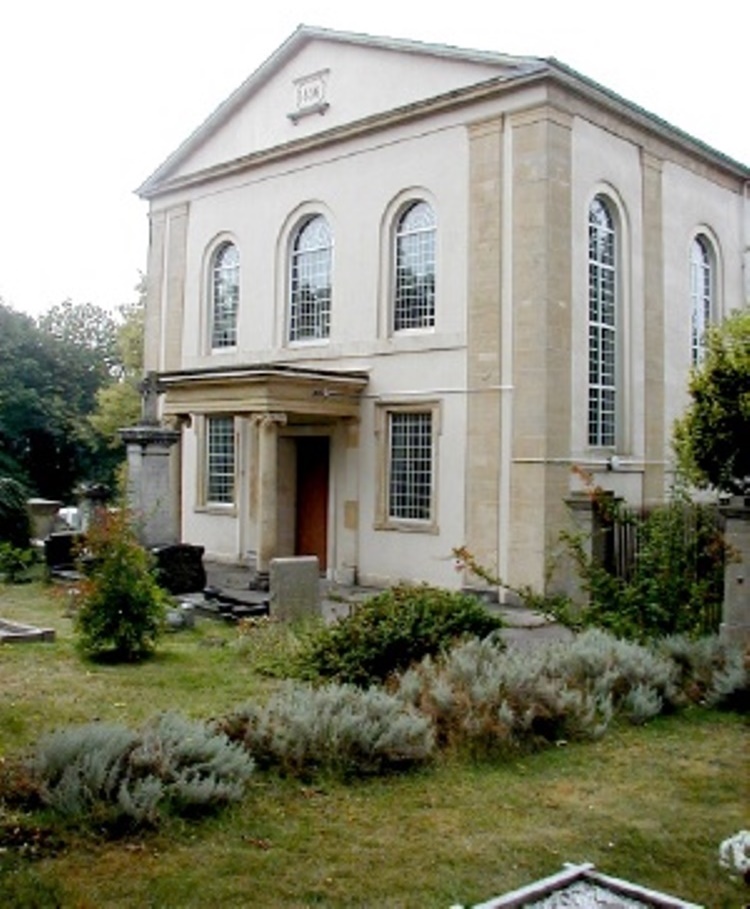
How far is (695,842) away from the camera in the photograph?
233 inches

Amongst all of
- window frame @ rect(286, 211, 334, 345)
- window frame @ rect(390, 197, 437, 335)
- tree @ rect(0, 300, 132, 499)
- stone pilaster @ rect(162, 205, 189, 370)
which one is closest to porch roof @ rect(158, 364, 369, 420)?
window frame @ rect(390, 197, 437, 335)

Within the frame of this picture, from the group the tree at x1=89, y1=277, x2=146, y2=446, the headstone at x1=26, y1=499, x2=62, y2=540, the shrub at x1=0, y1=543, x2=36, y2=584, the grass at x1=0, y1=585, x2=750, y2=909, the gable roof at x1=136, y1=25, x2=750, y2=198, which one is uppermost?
the gable roof at x1=136, y1=25, x2=750, y2=198

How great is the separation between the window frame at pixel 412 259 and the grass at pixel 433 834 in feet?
37.4

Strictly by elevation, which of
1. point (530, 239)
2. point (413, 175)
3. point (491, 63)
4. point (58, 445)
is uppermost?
point (491, 63)

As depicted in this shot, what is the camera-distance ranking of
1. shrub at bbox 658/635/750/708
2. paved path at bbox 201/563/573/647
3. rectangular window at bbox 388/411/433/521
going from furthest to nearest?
1. rectangular window at bbox 388/411/433/521
2. paved path at bbox 201/563/573/647
3. shrub at bbox 658/635/750/708

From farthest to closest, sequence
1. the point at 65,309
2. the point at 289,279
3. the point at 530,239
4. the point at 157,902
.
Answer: the point at 65,309
the point at 289,279
the point at 530,239
the point at 157,902

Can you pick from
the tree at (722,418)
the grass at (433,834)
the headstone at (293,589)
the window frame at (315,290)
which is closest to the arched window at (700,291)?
the window frame at (315,290)

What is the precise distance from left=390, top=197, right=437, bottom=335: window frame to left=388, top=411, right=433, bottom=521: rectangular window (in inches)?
72.5

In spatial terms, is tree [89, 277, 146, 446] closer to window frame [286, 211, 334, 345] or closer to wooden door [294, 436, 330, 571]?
window frame [286, 211, 334, 345]

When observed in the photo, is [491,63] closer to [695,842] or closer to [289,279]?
[289,279]

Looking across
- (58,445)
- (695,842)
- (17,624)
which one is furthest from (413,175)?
(58,445)

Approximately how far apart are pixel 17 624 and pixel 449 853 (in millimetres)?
9050

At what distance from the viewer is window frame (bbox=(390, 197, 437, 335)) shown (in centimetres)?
1869

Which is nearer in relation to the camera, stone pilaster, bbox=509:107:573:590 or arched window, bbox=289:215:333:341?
stone pilaster, bbox=509:107:573:590
